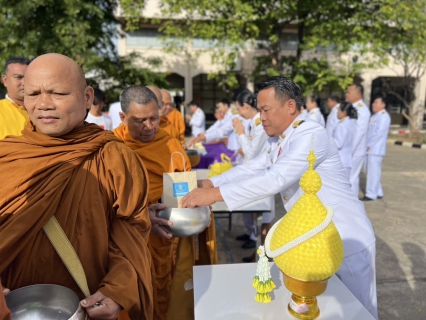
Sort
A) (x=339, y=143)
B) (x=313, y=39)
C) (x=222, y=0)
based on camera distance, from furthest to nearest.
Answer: (x=313, y=39) → (x=222, y=0) → (x=339, y=143)

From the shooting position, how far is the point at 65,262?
124cm

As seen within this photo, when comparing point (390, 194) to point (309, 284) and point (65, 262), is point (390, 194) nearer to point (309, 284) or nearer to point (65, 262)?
point (309, 284)

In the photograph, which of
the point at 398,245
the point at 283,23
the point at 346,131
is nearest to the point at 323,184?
the point at 398,245

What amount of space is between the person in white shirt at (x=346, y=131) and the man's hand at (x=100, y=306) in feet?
18.0

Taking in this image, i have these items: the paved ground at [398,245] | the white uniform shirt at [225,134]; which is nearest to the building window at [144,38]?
the white uniform shirt at [225,134]

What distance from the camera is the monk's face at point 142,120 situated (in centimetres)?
218

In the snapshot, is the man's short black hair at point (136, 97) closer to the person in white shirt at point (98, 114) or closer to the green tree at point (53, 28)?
the person in white shirt at point (98, 114)

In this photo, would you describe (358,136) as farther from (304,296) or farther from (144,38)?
(144,38)

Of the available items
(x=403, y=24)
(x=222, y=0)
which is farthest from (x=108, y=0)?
(x=403, y=24)

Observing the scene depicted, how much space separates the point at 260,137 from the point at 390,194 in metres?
3.86

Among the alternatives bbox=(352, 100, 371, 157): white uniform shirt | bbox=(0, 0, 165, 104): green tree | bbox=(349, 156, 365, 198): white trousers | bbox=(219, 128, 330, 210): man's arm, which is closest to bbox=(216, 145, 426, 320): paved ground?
bbox=(349, 156, 365, 198): white trousers

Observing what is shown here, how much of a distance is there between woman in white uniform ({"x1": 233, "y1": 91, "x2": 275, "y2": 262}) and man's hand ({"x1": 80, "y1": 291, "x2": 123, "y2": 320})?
2.60 metres

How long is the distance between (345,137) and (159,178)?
4650mm

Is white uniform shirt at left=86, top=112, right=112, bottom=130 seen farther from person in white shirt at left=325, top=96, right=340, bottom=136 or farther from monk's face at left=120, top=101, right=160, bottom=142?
person in white shirt at left=325, top=96, right=340, bottom=136
